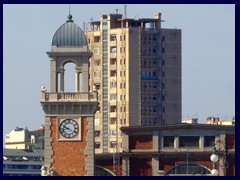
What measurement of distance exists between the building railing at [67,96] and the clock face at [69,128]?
136 centimetres

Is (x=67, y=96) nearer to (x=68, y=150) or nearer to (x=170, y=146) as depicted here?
(x=68, y=150)

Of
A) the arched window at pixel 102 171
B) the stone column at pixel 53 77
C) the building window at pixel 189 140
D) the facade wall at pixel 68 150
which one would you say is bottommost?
the arched window at pixel 102 171

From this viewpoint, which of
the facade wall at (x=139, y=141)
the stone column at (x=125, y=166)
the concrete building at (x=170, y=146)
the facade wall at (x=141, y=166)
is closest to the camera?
the stone column at (x=125, y=166)

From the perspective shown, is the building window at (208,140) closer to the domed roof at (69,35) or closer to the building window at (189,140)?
the building window at (189,140)

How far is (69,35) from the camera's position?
361 feet

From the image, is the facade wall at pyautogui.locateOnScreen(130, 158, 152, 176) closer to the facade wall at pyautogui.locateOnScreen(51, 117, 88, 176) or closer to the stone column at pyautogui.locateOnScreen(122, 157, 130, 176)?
the stone column at pyautogui.locateOnScreen(122, 157, 130, 176)

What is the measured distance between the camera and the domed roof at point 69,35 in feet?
358

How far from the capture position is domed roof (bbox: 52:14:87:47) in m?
109

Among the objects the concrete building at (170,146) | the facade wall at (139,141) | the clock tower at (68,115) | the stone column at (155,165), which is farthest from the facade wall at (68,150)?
the facade wall at (139,141)

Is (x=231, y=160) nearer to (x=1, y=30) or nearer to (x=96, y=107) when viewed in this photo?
(x=96, y=107)

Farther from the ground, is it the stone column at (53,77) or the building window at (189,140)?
the stone column at (53,77)

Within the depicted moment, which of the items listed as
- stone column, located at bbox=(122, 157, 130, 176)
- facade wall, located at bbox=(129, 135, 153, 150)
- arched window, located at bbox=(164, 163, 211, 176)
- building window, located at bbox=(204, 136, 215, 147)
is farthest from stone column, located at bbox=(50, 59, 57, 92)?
building window, located at bbox=(204, 136, 215, 147)

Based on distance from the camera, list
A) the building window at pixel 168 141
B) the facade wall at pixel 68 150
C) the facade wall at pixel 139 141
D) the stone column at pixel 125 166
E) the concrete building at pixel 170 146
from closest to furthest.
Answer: the facade wall at pixel 68 150
the stone column at pixel 125 166
the concrete building at pixel 170 146
the facade wall at pixel 139 141
the building window at pixel 168 141

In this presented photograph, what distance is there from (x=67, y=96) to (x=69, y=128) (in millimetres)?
2018
